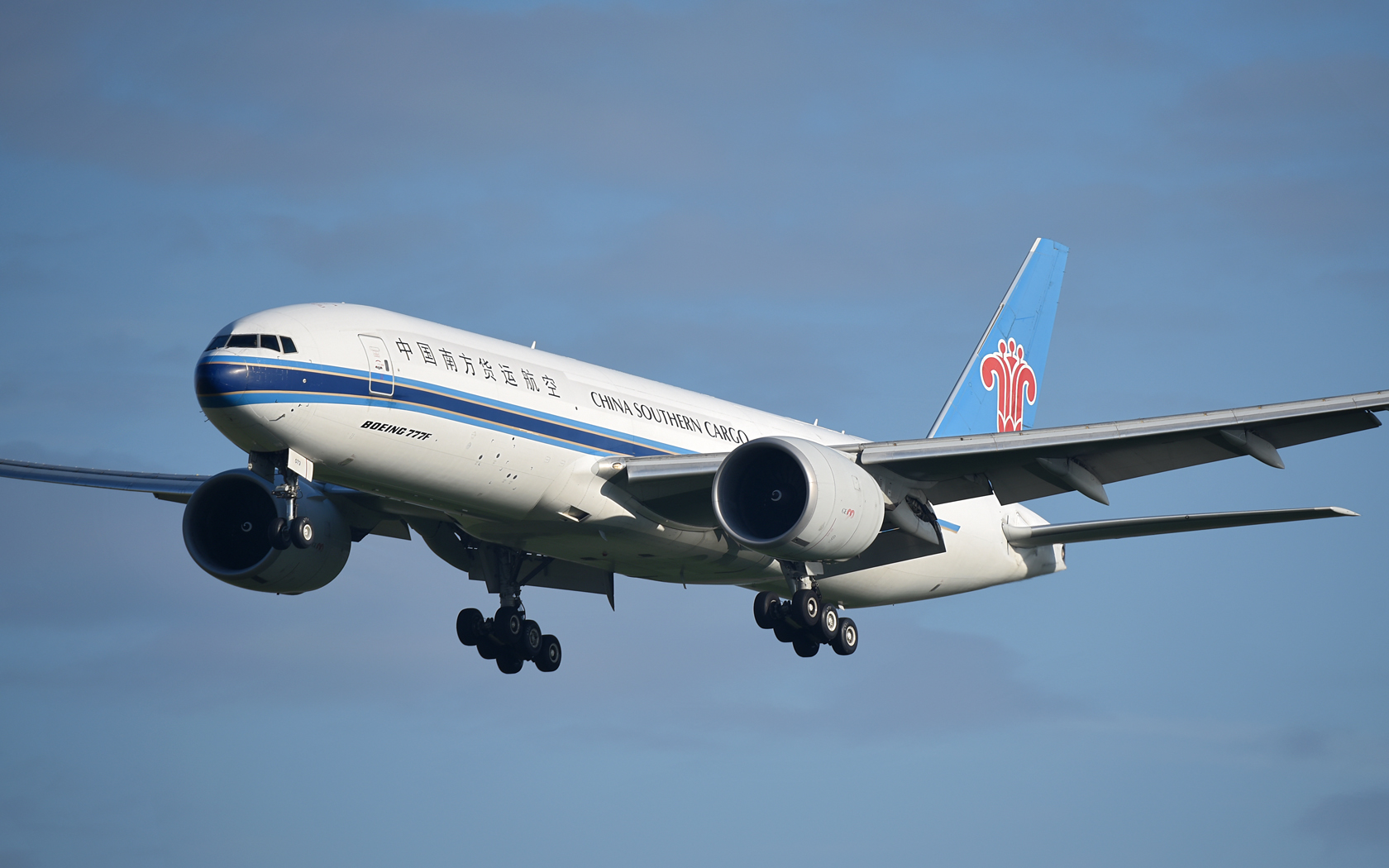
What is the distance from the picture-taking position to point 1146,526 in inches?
1283

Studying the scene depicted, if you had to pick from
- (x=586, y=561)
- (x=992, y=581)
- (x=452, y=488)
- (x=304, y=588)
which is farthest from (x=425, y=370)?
(x=992, y=581)

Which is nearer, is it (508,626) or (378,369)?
(378,369)

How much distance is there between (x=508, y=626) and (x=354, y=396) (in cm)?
1022

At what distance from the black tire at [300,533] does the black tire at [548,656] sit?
949cm

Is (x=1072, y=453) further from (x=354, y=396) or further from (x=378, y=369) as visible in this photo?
(x=354, y=396)

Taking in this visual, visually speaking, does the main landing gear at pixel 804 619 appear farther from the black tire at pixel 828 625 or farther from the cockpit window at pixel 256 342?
the cockpit window at pixel 256 342

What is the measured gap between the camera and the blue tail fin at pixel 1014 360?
42.0m

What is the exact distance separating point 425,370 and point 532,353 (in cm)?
310

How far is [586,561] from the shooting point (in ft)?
108

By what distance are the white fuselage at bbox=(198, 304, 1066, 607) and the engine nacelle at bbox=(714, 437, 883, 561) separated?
1.91 metres

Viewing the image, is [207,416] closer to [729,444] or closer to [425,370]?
[425,370]

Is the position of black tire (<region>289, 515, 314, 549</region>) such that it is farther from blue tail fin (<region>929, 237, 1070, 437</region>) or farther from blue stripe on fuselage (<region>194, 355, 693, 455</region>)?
blue tail fin (<region>929, 237, 1070, 437</region>)

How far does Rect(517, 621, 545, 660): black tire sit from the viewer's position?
3528cm

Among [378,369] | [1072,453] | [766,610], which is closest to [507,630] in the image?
[766,610]
